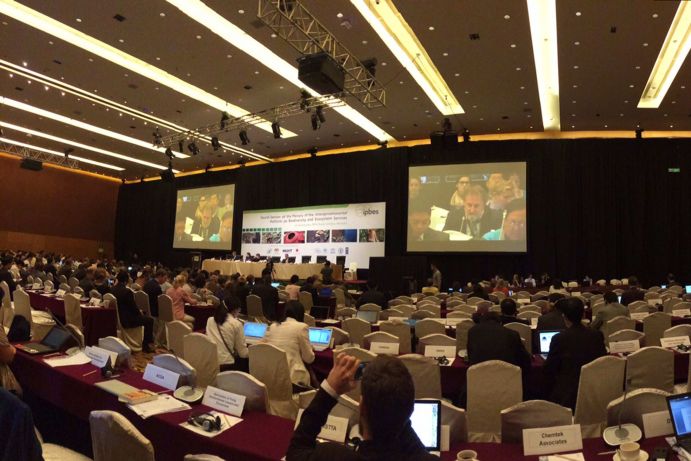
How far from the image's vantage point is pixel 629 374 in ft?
13.8

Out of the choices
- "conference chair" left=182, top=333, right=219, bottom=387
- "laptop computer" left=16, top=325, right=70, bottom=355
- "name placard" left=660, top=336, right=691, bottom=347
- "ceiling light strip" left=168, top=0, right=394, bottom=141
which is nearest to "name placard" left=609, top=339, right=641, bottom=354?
"name placard" left=660, top=336, right=691, bottom=347

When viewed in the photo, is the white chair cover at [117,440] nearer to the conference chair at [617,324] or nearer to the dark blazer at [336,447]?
the dark blazer at [336,447]

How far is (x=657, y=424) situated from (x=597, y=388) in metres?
0.98

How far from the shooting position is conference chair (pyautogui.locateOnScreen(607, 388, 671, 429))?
8.29 ft

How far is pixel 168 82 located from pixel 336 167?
312 inches

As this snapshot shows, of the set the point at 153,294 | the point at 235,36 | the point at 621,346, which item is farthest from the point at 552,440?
the point at 235,36

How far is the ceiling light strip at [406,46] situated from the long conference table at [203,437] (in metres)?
7.45

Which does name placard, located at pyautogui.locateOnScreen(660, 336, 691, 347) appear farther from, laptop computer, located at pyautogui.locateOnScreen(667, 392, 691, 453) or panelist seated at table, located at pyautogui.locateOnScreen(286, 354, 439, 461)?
panelist seated at table, located at pyautogui.locateOnScreen(286, 354, 439, 461)

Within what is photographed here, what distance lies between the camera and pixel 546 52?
10.6 meters

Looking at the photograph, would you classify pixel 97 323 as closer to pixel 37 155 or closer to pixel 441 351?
pixel 441 351

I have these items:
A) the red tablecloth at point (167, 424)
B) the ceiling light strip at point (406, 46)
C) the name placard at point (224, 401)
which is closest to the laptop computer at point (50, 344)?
the red tablecloth at point (167, 424)

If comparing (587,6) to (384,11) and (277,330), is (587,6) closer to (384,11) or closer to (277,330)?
(384,11)

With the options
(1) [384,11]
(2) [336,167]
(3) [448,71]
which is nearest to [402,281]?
(2) [336,167]

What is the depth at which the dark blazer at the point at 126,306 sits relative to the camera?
782 centimetres
